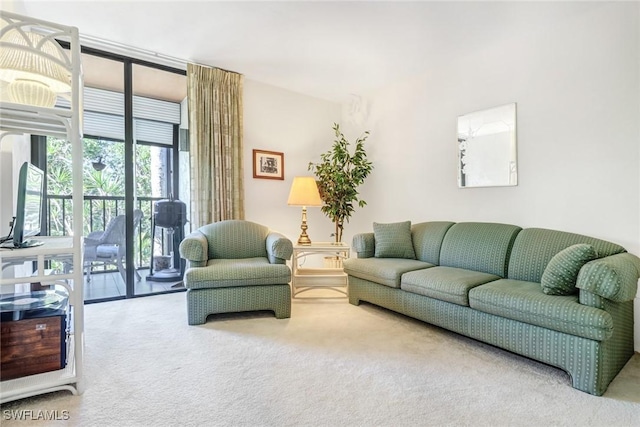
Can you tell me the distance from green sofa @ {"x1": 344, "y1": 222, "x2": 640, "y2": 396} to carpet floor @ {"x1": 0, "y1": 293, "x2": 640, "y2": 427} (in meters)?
0.15

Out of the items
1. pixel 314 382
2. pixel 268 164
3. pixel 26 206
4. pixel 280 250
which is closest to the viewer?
pixel 26 206

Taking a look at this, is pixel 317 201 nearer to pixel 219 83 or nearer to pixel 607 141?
pixel 219 83

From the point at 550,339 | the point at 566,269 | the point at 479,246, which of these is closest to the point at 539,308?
the point at 550,339

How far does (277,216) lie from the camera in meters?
4.32

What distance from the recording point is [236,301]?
2.74 meters

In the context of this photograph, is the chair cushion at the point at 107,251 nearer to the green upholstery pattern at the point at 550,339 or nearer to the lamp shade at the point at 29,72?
the lamp shade at the point at 29,72

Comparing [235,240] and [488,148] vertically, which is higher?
[488,148]

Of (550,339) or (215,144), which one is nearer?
(550,339)

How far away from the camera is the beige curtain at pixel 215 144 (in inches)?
141

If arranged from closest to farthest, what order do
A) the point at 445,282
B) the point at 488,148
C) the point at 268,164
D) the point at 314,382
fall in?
the point at 314,382 < the point at 445,282 < the point at 488,148 < the point at 268,164

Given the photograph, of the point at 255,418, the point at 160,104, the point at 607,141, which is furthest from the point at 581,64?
the point at 160,104

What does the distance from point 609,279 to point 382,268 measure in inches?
61.7

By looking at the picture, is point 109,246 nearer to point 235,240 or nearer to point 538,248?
point 235,240

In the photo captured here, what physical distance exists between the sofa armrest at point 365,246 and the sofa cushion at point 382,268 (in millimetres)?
144
